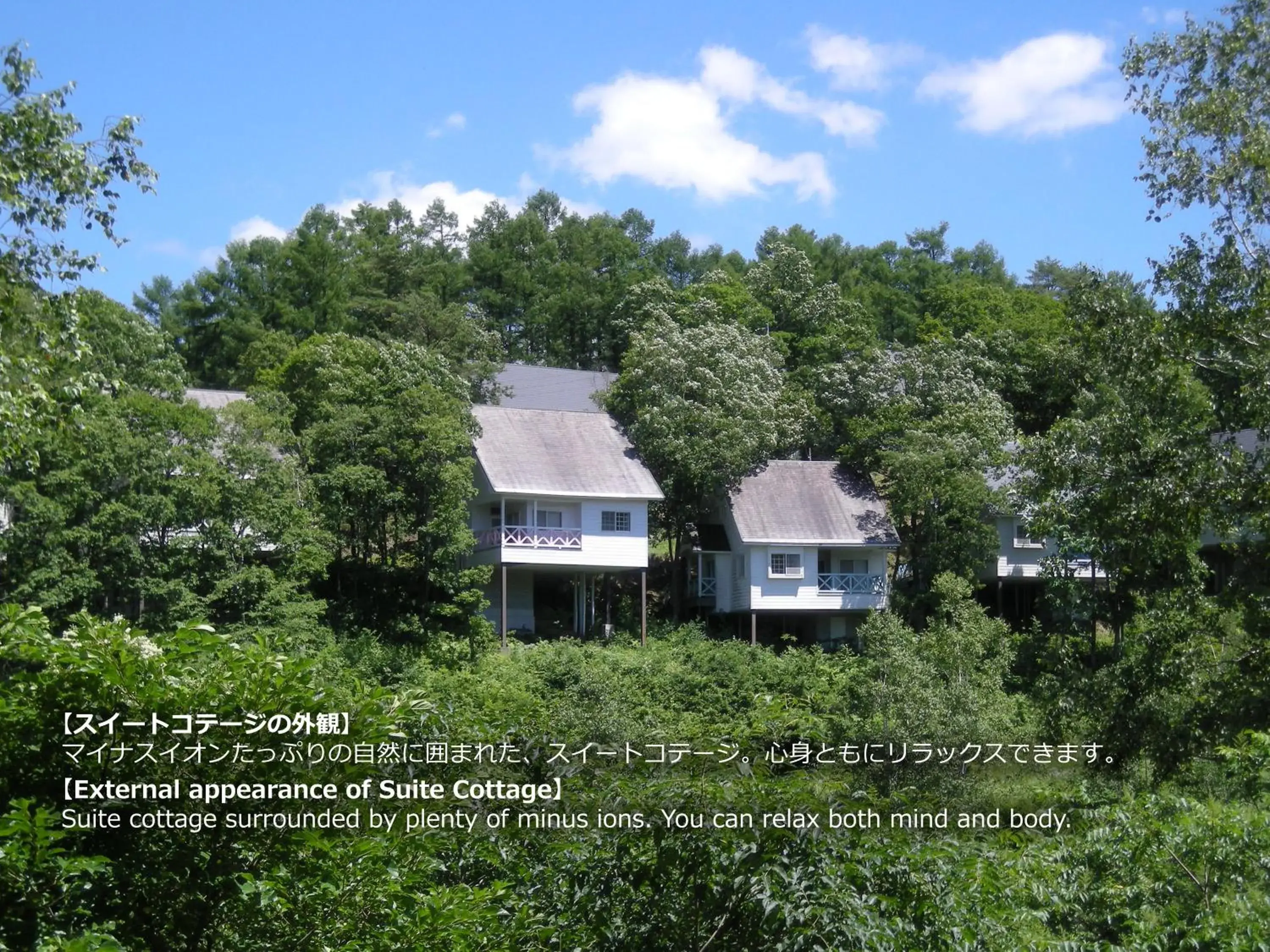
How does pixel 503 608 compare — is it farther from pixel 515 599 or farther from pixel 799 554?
pixel 799 554

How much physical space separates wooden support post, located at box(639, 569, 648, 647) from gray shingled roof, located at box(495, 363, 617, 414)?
528 inches

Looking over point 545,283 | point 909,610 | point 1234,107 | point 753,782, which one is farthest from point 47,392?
point 545,283

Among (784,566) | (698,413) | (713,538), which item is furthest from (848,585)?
(698,413)

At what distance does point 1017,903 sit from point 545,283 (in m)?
55.9

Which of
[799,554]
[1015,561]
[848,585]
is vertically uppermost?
[799,554]

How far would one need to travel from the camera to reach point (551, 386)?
174ft

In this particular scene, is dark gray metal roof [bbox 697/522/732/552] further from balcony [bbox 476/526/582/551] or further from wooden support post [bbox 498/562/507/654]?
wooden support post [bbox 498/562/507/654]

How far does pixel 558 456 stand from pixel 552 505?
151 cm

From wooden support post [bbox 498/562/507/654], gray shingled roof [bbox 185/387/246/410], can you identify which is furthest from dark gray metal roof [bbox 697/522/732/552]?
gray shingled roof [bbox 185/387/246/410]

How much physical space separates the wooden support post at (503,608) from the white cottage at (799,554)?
6.73m

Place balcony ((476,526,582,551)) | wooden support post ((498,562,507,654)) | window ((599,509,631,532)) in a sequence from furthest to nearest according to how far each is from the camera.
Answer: window ((599,509,631,532)), balcony ((476,526,582,551)), wooden support post ((498,562,507,654))

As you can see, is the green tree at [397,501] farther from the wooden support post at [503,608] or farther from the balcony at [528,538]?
the balcony at [528,538]

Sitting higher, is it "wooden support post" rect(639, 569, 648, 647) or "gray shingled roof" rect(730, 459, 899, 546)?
"gray shingled roof" rect(730, 459, 899, 546)

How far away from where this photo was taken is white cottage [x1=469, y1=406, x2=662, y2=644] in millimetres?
36438
